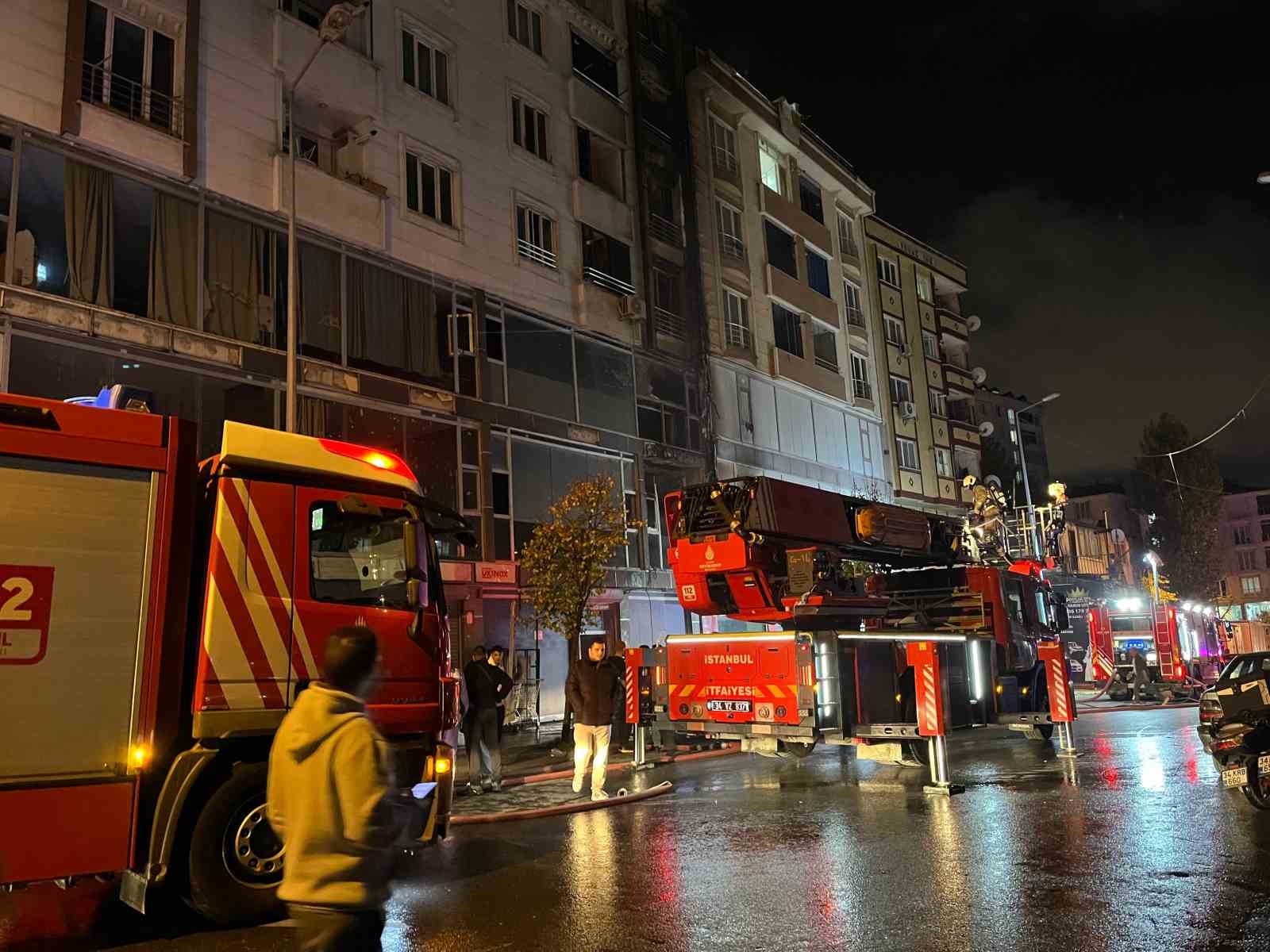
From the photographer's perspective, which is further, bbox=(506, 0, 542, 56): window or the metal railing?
the metal railing

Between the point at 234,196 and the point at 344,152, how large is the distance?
3.49m

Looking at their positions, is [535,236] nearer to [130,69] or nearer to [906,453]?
[130,69]

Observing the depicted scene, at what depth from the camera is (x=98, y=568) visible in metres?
5.87

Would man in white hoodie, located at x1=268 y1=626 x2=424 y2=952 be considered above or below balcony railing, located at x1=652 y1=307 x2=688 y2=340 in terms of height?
below

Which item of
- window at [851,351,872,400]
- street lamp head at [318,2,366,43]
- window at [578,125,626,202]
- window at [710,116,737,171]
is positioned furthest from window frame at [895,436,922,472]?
street lamp head at [318,2,366,43]

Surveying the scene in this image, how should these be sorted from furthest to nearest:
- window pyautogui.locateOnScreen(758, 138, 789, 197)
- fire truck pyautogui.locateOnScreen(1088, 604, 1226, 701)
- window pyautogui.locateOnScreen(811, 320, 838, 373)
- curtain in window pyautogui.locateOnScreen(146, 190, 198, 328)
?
window pyautogui.locateOnScreen(811, 320, 838, 373) < window pyautogui.locateOnScreen(758, 138, 789, 197) < fire truck pyautogui.locateOnScreen(1088, 604, 1226, 701) < curtain in window pyautogui.locateOnScreen(146, 190, 198, 328)

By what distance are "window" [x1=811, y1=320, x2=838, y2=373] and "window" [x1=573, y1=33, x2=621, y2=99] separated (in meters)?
12.2

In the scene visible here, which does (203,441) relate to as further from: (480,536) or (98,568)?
(98,568)

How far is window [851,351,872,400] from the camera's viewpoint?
38.1m

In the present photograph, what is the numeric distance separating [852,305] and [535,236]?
1896 centimetres

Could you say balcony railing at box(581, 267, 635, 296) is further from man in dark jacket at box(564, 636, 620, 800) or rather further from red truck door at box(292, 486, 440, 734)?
red truck door at box(292, 486, 440, 734)

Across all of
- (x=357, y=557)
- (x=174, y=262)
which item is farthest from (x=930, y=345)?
(x=357, y=557)

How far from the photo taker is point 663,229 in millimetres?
28953

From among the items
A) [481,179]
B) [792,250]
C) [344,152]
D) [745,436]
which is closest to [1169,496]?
[792,250]
